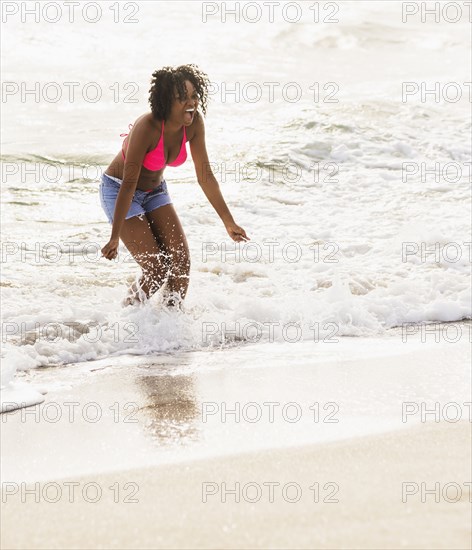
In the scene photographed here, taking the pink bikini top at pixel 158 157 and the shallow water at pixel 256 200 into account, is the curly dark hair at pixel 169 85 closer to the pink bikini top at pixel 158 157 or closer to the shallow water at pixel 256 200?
the pink bikini top at pixel 158 157

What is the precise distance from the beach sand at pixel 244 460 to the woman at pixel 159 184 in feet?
3.03

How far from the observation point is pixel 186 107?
5328 millimetres

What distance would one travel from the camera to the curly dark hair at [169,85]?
207 inches

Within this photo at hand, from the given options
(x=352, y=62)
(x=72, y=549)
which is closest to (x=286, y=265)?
(x=72, y=549)

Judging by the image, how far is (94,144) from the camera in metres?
13.0

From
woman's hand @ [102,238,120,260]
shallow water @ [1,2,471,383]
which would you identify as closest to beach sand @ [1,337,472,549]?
woman's hand @ [102,238,120,260]

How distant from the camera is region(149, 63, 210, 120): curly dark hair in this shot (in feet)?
17.3

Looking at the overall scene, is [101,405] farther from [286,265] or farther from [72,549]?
[286,265]

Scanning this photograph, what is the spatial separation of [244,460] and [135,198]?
101 inches

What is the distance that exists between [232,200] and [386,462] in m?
6.83

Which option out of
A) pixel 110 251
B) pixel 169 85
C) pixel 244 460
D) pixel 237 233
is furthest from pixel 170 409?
pixel 169 85

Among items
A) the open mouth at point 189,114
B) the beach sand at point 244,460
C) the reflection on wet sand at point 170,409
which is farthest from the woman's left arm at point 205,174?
the reflection on wet sand at point 170,409

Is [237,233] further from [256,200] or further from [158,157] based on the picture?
[256,200]

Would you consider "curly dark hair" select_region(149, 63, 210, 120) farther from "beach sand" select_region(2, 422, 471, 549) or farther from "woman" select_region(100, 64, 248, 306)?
"beach sand" select_region(2, 422, 471, 549)
